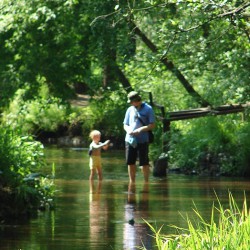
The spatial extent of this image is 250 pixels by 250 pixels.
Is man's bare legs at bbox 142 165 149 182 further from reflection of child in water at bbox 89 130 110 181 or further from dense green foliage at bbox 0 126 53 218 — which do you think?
dense green foliage at bbox 0 126 53 218

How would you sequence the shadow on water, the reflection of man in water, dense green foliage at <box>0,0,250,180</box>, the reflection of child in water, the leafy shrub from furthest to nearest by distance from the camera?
the leafy shrub, dense green foliage at <box>0,0,250,180</box>, the reflection of child in water, the shadow on water, the reflection of man in water

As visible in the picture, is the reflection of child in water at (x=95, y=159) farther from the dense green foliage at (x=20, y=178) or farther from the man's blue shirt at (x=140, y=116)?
the dense green foliage at (x=20, y=178)

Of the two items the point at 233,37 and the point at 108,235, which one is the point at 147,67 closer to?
the point at 233,37

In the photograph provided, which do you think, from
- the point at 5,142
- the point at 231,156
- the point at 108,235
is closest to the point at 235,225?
the point at 108,235

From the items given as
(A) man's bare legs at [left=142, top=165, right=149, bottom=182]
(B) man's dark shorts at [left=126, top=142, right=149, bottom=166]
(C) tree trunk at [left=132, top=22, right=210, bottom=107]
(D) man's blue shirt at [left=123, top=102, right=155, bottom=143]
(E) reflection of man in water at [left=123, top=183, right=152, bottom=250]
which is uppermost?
(C) tree trunk at [left=132, top=22, right=210, bottom=107]

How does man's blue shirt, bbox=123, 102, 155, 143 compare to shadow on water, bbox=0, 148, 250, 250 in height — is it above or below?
above

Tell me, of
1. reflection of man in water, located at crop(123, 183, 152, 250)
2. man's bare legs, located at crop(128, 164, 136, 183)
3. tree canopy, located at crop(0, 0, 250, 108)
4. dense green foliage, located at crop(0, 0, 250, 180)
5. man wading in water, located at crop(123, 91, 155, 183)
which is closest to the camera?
reflection of man in water, located at crop(123, 183, 152, 250)

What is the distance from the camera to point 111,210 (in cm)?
1367

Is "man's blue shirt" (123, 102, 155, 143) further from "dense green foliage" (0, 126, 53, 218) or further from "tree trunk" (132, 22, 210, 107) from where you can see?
"tree trunk" (132, 22, 210, 107)

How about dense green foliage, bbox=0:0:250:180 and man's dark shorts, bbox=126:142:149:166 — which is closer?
man's dark shorts, bbox=126:142:149:166

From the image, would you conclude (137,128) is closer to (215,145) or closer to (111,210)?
(215,145)

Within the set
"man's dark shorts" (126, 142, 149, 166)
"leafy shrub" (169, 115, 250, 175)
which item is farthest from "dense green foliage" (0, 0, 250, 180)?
"man's dark shorts" (126, 142, 149, 166)

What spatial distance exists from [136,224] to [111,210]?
5.21ft

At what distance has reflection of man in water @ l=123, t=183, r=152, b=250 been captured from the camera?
34.8ft
